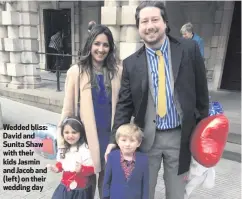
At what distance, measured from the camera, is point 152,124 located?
2.02m

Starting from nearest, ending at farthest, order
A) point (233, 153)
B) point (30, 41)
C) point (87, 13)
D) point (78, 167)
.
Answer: point (78, 167) < point (233, 153) < point (30, 41) < point (87, 13)

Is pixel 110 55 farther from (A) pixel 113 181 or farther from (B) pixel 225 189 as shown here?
(B) pixel 225 189

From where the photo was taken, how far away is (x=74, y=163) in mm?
2336

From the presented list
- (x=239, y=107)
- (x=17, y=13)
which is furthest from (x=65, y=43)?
(x=239, y=107)

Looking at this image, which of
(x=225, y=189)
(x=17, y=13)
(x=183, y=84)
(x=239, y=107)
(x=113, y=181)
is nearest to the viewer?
(x=183, y=84)

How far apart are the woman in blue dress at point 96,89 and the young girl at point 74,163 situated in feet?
0.27

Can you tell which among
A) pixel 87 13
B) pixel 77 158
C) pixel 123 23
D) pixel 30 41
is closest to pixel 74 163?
pixel 77 158

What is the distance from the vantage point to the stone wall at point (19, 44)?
286 inches

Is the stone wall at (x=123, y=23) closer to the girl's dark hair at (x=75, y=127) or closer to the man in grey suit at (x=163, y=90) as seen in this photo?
the girl's dark hair at (x=75, y=127)

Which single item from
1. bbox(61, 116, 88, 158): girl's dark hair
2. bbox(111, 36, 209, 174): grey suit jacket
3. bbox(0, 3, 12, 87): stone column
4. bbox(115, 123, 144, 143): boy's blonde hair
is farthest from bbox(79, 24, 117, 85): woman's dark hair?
bbox(0, 3, 12, 87): stone column

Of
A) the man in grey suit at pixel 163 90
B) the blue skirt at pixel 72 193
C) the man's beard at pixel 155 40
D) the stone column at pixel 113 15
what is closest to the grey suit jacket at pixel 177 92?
the man in grey suit at pixel 163 90

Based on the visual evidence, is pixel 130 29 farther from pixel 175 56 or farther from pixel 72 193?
pixel 72 193

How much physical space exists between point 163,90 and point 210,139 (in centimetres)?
50

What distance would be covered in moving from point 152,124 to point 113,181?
524 mm
